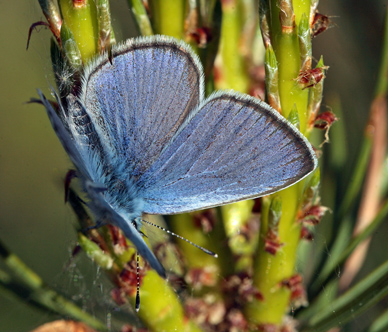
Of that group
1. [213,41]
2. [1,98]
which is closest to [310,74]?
[213,41]

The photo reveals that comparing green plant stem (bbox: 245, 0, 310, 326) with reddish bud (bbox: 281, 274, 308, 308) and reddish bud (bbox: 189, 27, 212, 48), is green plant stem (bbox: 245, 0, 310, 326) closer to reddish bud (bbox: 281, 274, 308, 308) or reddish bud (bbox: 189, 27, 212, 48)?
reddish bud (bbox: 281, 274, 308, 308)

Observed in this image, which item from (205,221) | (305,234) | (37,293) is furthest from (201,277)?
(37,293)

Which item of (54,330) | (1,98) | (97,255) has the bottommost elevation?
(54,330)

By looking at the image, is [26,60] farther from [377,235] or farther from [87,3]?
[377,235]

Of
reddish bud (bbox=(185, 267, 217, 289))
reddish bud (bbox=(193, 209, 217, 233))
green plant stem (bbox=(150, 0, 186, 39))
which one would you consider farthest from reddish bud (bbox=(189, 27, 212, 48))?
reddish bud (bbox=(185, 267, 217, 289))

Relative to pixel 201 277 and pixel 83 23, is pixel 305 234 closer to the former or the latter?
pixel 201 277

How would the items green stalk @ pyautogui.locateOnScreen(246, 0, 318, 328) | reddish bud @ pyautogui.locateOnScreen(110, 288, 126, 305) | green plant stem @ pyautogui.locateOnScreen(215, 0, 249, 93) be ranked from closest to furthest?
green stalk @ pyautogui.locateOnScreen(246, 0, 318, 328)
reddish bud @ pyautogui.locateOnScreen(110, 288, 126, 305)
green plant stem @ pyautogui.locateOnScreen(215, 0, 249, 93)
